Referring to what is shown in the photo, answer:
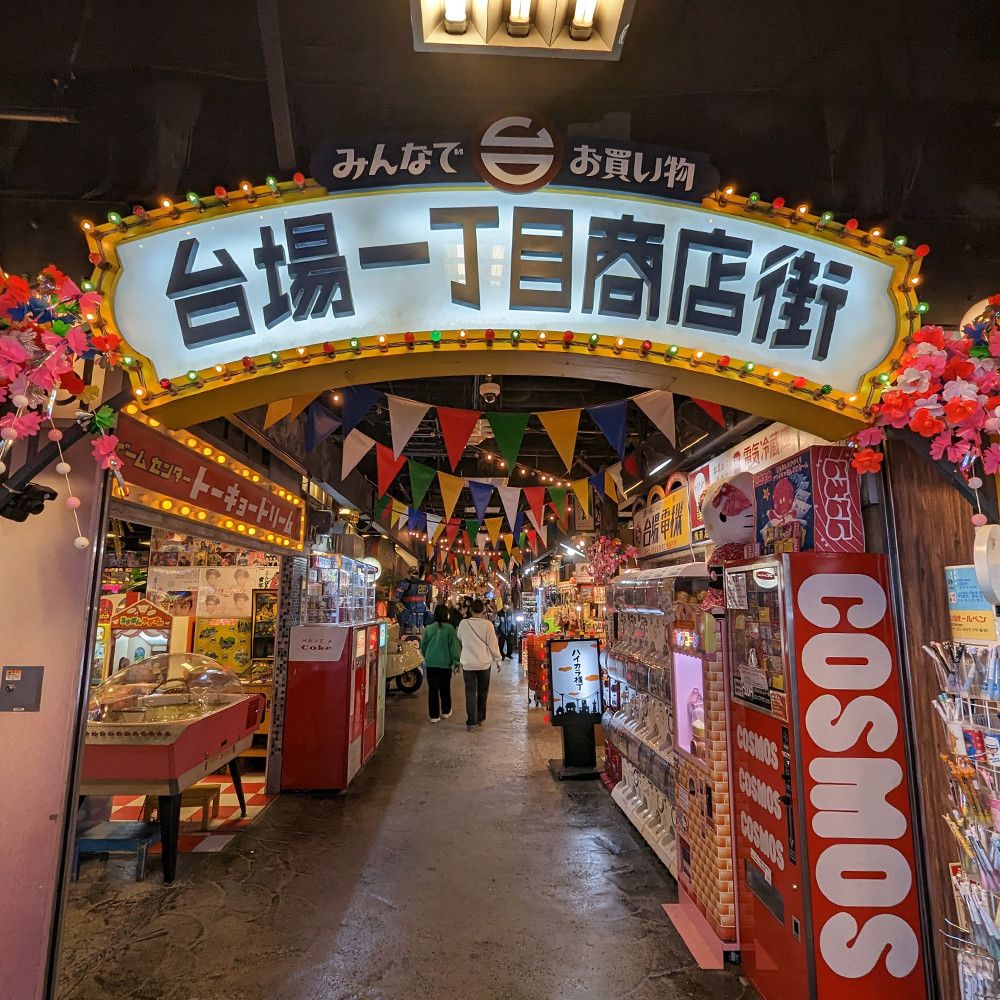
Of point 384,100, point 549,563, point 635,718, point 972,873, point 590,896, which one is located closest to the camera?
point 972,873

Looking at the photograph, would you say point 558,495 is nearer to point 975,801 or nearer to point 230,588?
point 230,588

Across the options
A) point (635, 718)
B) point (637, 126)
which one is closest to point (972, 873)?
point (635, 718)

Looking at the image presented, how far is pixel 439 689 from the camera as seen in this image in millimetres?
10500

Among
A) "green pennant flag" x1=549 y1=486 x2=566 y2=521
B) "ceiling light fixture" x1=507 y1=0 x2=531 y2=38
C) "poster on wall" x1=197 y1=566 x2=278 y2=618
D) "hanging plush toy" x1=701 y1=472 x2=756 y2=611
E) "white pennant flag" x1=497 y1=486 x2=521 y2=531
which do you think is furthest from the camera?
"green pennant flag" x1=549 y1=486 x2=566 y2=521

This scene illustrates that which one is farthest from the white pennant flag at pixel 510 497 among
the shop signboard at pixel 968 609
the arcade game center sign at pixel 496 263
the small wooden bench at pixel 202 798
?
the shop signboard at pixel 968 609

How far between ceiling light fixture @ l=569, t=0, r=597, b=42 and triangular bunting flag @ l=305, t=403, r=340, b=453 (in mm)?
3697

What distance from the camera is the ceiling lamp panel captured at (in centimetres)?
236

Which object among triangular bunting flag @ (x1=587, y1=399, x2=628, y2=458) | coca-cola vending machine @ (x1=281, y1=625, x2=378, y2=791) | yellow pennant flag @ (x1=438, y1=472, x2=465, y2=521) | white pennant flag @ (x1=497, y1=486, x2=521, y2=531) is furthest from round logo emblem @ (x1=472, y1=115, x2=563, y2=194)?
white pennant flag @ (x1=497, y1=486, x2=521, y2=531)

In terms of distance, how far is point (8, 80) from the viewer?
3236mm

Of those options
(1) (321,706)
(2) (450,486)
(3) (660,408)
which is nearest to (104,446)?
(3) (660,408)

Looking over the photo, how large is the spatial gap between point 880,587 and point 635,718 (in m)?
3.21

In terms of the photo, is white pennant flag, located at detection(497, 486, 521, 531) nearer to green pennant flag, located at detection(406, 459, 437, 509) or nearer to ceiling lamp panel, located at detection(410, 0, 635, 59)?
green pennant flag, located at detection(406, 459, 437, 509)

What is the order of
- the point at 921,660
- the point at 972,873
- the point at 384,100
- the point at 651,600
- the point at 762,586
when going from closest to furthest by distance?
1. the point at 972,873
2. the point at 921,660
3. the point at 762,586
4. the point at 384,100
5. the point at 651,600

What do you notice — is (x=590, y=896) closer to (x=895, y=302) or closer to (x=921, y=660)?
(x=921, y=660)
